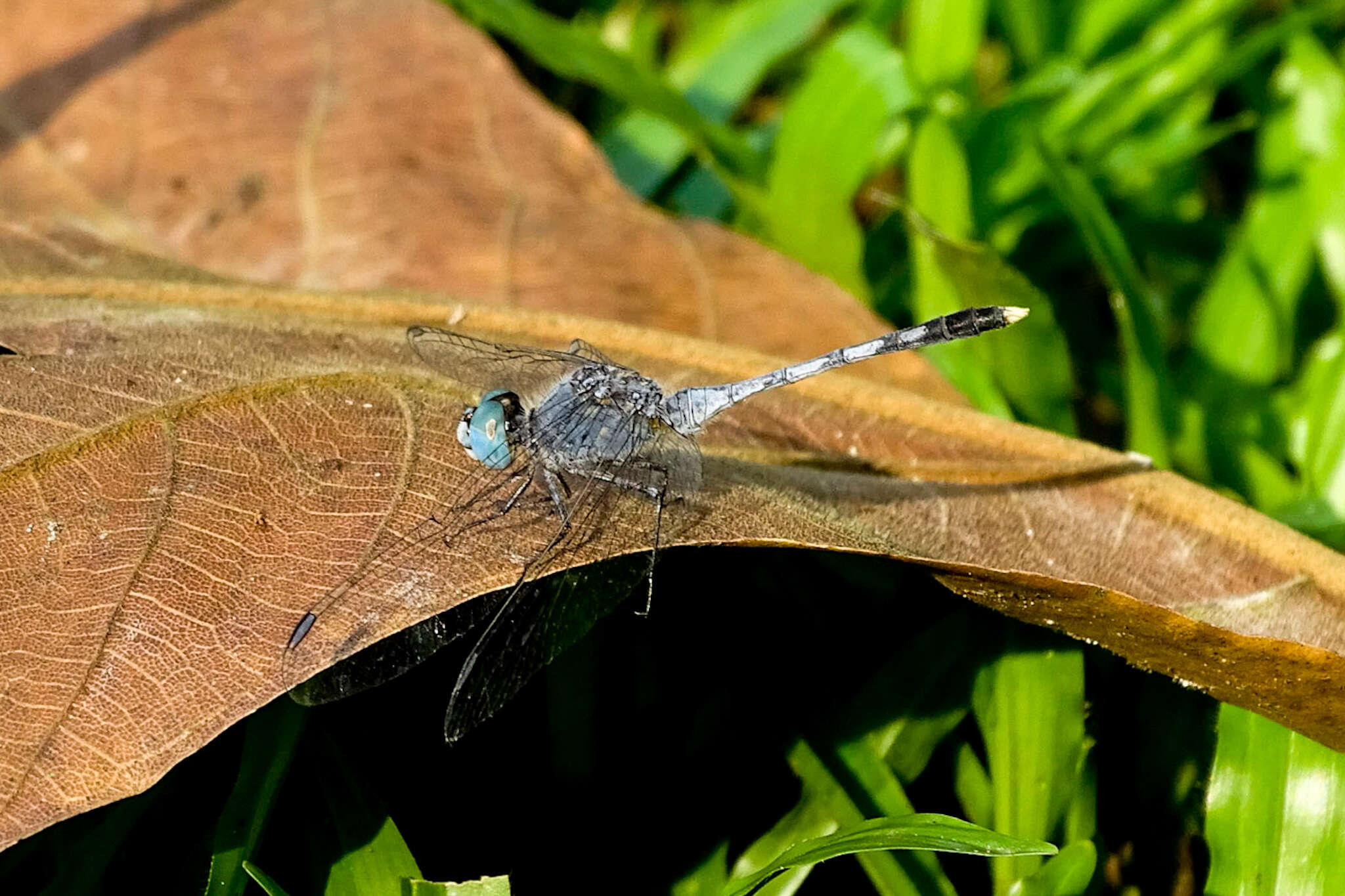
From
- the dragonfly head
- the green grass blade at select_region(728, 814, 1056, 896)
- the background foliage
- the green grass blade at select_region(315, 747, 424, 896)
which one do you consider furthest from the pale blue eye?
the green grass blade at select_region(728, 814, 1056, 896)

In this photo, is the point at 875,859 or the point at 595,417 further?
the point at 595,417

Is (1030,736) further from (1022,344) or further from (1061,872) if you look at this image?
(1022,344)

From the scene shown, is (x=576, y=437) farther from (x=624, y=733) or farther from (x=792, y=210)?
(x=792, y=210)

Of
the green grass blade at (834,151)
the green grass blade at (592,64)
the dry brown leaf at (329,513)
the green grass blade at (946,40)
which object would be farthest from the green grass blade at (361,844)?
the green grass blade at (946,40)

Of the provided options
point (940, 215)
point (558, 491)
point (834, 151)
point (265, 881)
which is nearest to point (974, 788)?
point (558, 491)

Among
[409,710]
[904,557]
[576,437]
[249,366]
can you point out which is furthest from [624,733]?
[249,366]

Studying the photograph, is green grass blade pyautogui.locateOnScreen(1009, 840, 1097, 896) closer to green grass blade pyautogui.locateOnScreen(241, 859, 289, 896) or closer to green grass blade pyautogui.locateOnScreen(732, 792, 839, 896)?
green grass blade pyautogui.locateOnScreen(732, 792, 839, 896)
